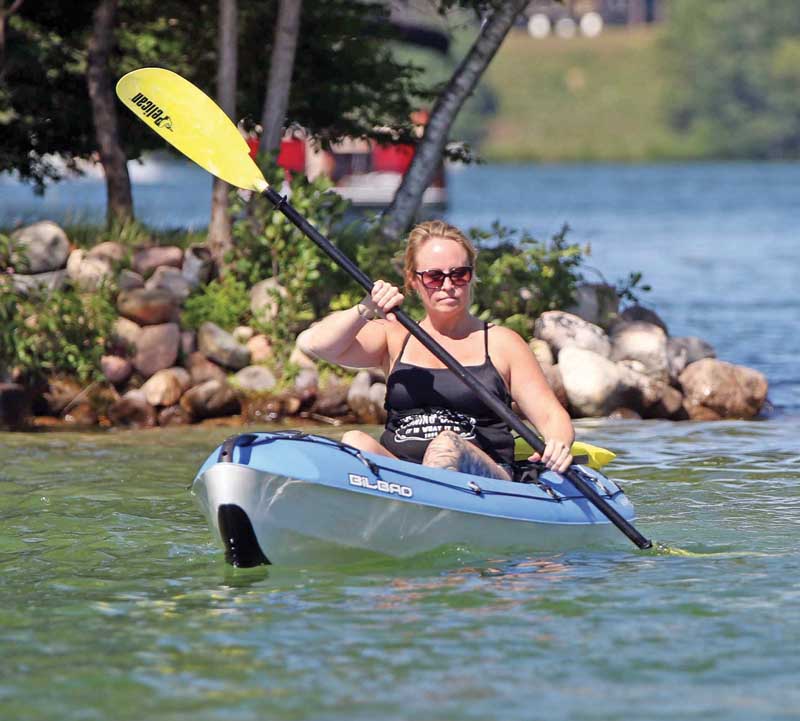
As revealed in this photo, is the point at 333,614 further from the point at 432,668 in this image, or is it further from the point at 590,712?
the point at 590,712

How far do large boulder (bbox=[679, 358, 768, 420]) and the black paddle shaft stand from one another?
5.24 metres

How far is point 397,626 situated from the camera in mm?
6090

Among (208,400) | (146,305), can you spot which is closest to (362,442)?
(208,400)

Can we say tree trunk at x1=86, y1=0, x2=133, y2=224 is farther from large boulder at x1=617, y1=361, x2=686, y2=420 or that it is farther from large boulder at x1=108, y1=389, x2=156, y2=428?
large boulder at x1=617, y1=361, x2=686, y2=420

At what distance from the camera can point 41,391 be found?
12094 mm

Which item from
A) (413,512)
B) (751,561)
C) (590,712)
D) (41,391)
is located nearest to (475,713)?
(590,712)

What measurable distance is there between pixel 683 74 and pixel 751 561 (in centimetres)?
9448

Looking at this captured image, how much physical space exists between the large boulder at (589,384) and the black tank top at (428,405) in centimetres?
510

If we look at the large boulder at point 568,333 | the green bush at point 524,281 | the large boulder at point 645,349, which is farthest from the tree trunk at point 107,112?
Answer: the large boulder at point 645,349

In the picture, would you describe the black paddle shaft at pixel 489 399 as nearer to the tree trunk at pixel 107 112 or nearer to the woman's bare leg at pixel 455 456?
the woman's bare leg at pixel 455 456

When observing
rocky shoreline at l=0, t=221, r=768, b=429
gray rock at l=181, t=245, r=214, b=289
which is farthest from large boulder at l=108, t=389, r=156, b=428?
gray rock at l=181, t=245, r=214, b=289

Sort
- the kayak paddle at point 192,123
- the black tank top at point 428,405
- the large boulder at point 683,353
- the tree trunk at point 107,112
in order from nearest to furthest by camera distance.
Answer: the black tank top at point 428,405
the kayak paddle at point 192,123
the large boulder at point 683,353
the tree trunk at point 107,112

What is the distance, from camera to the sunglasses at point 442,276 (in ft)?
22.9

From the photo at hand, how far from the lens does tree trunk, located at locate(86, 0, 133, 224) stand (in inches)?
537
